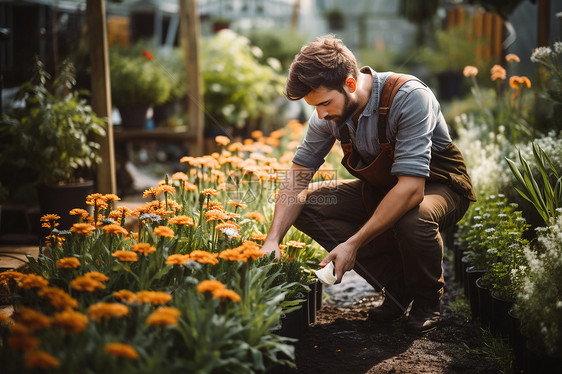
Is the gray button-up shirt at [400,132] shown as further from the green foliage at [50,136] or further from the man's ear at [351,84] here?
the green foliage at [50,136]

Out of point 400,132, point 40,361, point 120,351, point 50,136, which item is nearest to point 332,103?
point 400,132

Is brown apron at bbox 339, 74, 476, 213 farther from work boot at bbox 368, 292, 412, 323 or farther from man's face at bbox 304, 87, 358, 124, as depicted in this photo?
work boot at bbox 368, 292, 412, 323

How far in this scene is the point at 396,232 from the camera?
2639mm

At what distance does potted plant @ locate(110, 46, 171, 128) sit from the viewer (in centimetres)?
569

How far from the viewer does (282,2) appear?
547 inches

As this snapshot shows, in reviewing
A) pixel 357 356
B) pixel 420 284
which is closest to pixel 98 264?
pixel 357 356

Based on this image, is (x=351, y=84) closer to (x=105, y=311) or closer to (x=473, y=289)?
(x=473, y=289)

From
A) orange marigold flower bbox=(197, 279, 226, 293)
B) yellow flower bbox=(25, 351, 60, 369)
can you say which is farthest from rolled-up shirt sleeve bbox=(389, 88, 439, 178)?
yellow flower bbox=(25, 351, 60, 369)

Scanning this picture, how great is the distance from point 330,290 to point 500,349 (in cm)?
136

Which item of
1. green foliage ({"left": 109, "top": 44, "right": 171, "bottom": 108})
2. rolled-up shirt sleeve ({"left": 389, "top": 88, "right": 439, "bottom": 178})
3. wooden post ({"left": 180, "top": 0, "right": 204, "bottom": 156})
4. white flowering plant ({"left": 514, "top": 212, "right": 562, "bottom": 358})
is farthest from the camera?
wooden post ({"left": 180, "top": 0, "right": 204, "bottom": 156})

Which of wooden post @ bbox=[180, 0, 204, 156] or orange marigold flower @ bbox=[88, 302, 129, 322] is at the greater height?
wooden post @ bbox=[180, 0, 204, 156]

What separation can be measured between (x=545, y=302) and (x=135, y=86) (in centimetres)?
479

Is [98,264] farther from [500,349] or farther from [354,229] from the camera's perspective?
[500,349]

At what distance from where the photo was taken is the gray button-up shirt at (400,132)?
2.50m
